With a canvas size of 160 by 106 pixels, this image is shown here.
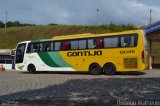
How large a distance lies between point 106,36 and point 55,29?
168ft

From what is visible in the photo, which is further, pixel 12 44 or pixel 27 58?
pixel 12 44

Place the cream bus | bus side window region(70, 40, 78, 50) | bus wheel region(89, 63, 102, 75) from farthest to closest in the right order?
1. bus side window region(70, 40, 78, 50)
2. bus wheel region(89, 63, 102, 75)
3. the cream bus

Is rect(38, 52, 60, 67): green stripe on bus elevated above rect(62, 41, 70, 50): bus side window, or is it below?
below

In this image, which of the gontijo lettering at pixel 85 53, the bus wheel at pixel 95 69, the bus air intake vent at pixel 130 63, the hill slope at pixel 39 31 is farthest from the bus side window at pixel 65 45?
the hill slope at pixel 39 31

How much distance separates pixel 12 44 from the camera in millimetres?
74125

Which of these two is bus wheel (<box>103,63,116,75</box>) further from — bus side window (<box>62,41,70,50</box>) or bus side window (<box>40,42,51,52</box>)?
bus side window (<box>40,42,51,52</box>)

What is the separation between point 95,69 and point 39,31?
169 ft

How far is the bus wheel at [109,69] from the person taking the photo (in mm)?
26478

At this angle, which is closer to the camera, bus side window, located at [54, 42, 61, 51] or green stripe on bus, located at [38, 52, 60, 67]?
bus side window, located at [54, 42, 61, 51]

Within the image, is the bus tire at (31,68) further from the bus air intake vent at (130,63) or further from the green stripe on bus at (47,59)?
the bus air intake vent at (130,63)

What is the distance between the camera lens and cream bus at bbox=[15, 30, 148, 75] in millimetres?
25156

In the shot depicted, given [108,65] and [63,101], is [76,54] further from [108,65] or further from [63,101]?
[63,101]

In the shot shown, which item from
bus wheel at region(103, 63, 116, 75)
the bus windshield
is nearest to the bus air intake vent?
bus wheel at region(103, 63, 116, 75)

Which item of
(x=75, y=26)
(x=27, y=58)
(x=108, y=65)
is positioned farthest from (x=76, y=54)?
(x=75, y=26)
